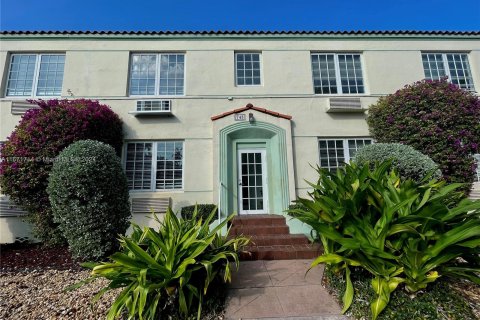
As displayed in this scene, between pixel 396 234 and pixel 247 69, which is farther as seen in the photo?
pixel 247 69

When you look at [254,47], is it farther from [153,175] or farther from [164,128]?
[153,175]

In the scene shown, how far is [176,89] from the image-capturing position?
330 inches

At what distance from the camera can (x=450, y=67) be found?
8.77m

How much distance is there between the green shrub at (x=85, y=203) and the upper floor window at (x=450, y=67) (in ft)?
35.1

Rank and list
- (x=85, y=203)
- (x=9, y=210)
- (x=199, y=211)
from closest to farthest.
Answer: (x=85, y=203) → (x=199, y=211) → (x=9, y=210)

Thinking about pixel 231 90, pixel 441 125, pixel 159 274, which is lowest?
pixel 159 274

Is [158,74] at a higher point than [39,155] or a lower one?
higher

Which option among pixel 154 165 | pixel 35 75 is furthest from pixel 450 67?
pixel 35 75

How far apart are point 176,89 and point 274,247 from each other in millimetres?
6035

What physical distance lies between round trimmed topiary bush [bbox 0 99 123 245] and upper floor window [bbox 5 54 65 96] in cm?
213

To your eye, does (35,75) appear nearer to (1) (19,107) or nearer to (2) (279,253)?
(1) (19,107)

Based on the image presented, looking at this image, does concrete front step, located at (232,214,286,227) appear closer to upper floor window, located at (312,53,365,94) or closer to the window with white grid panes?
the window with white grid panes

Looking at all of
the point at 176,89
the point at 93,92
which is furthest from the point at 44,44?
the point at 176,89

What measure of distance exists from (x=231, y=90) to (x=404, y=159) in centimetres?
539
